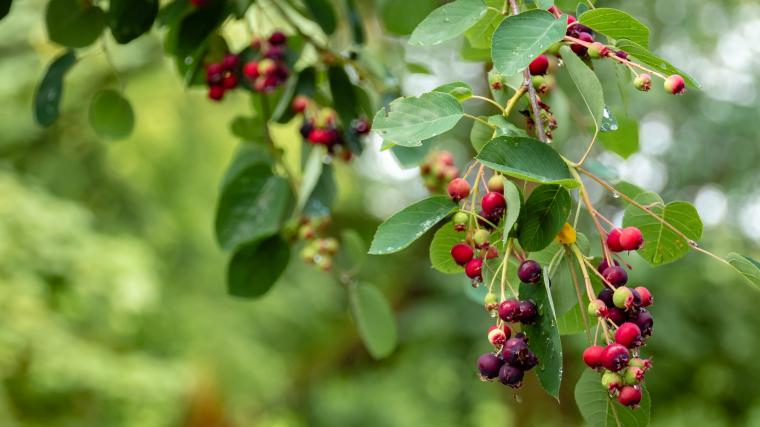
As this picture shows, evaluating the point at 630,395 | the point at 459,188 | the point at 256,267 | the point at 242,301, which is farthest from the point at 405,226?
the point at 242,301

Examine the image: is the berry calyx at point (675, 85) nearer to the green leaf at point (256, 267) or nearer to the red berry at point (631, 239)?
the red berry at point (631, 239)

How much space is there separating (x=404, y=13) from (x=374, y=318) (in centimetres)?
34

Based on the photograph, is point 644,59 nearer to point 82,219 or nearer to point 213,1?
point 213,1

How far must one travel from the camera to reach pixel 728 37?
14.7 ft

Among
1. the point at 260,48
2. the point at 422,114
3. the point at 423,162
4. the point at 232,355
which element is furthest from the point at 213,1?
the point at 232,355

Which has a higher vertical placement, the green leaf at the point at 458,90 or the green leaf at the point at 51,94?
the green leaf at the point at 458,90

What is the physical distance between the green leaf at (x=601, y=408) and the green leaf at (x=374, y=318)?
0.43 m

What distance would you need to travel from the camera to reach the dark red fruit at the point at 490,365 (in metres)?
0.43

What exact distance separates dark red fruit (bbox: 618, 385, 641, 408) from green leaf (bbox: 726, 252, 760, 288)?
0.10 m

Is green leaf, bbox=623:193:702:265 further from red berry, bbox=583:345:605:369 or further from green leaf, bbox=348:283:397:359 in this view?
green leaf, bbox=348:283:397:359

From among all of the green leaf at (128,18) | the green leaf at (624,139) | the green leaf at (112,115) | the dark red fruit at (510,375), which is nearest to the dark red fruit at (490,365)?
the dark red fruit at (510,375)

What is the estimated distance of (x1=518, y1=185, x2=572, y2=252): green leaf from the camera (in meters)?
0.42

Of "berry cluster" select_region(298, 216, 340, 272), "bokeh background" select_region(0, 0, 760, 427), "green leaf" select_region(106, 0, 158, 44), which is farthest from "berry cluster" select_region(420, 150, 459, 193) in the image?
"bokeh background" select_region(0, 0, 760, 427)

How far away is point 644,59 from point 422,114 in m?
0.14
